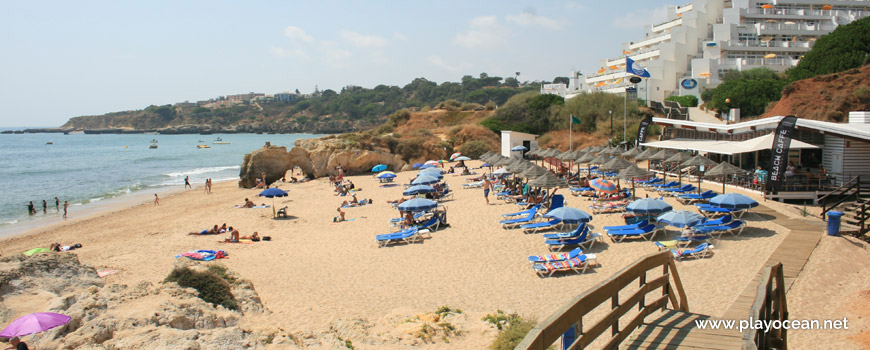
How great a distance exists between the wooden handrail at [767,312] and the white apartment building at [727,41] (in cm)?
4800

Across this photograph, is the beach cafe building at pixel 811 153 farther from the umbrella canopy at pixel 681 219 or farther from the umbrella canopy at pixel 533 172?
the umbrella canopy at pixel 533 172

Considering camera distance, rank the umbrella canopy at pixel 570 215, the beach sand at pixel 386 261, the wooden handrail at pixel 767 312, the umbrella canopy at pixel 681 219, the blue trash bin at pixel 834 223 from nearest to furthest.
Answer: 1. the wooden handrail at pixel 767 312
2. the beach sand at pixel 386 261
3. the blue trash bin at pixel 834 223
4. the umbrella canopy at pixel 681 219
5. the umbrella canopy at pixel 570 215

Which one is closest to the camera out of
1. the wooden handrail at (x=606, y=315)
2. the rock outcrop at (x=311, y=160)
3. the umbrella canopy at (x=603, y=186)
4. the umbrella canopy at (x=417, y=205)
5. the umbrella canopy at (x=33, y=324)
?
the wooden handrail at (x=606, y=315)

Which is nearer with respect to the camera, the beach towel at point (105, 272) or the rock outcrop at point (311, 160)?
the beach towel at point (105, 272)

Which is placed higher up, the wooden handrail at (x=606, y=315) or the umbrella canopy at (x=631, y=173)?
the wooden handrail at (x=606, y=315)

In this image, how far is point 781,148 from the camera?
16.3 meters

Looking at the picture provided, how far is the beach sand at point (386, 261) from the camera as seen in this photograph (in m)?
9.77

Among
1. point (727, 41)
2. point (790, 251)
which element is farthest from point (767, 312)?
point (727, 41)

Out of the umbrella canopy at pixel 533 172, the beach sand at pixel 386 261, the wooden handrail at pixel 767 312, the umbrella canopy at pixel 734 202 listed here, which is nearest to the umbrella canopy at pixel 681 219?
the beach sand at pixel 386 261

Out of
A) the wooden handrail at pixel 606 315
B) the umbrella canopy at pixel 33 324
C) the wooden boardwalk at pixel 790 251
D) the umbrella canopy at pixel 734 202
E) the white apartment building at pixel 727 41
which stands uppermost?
the white apartment building at pixel 727 41

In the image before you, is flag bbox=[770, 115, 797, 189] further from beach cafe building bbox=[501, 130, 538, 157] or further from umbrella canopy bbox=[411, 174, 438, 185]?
beach cafe building bbox=[501, 130, 538, 157]

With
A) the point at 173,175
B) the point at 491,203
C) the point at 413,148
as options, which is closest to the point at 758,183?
the point at 491,203

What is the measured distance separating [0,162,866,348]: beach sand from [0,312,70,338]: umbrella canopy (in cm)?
311

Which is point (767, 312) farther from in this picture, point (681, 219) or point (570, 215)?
point (570, 215)
